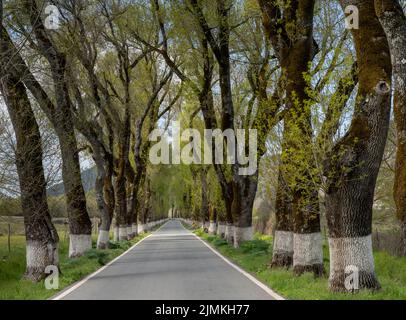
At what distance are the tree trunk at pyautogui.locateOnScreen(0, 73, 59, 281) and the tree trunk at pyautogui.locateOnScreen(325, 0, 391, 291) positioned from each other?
823cm

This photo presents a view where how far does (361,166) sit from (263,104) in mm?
9218

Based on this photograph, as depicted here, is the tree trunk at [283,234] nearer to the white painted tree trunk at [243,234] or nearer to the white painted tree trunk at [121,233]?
the white painted tree trunk at [243,234]

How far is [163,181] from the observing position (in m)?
78.5

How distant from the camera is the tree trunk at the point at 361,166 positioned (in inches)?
429

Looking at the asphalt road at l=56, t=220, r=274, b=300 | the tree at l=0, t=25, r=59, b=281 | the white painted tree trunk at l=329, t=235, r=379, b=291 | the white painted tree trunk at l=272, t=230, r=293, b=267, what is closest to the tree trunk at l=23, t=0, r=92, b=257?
the tree at l=0, t=25, r=59, b=281

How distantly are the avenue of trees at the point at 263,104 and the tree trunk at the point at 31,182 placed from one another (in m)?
0.03

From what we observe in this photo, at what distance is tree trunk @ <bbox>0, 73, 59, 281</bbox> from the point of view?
49.6 ft

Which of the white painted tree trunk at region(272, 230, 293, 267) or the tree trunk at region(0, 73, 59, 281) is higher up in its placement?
the tree trunk at region(0, 73, 59, 281)

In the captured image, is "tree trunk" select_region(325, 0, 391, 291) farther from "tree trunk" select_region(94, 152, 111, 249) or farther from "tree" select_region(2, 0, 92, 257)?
"tree trunk" select_region(94, 152, 111, 249)

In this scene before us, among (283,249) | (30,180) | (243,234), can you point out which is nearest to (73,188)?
(30,180)

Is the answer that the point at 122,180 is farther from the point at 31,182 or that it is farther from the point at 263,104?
the point at 31,182

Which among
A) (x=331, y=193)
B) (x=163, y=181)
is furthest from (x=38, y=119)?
(x=163, y=181)

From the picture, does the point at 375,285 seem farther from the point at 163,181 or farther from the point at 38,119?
the point at 163,181
